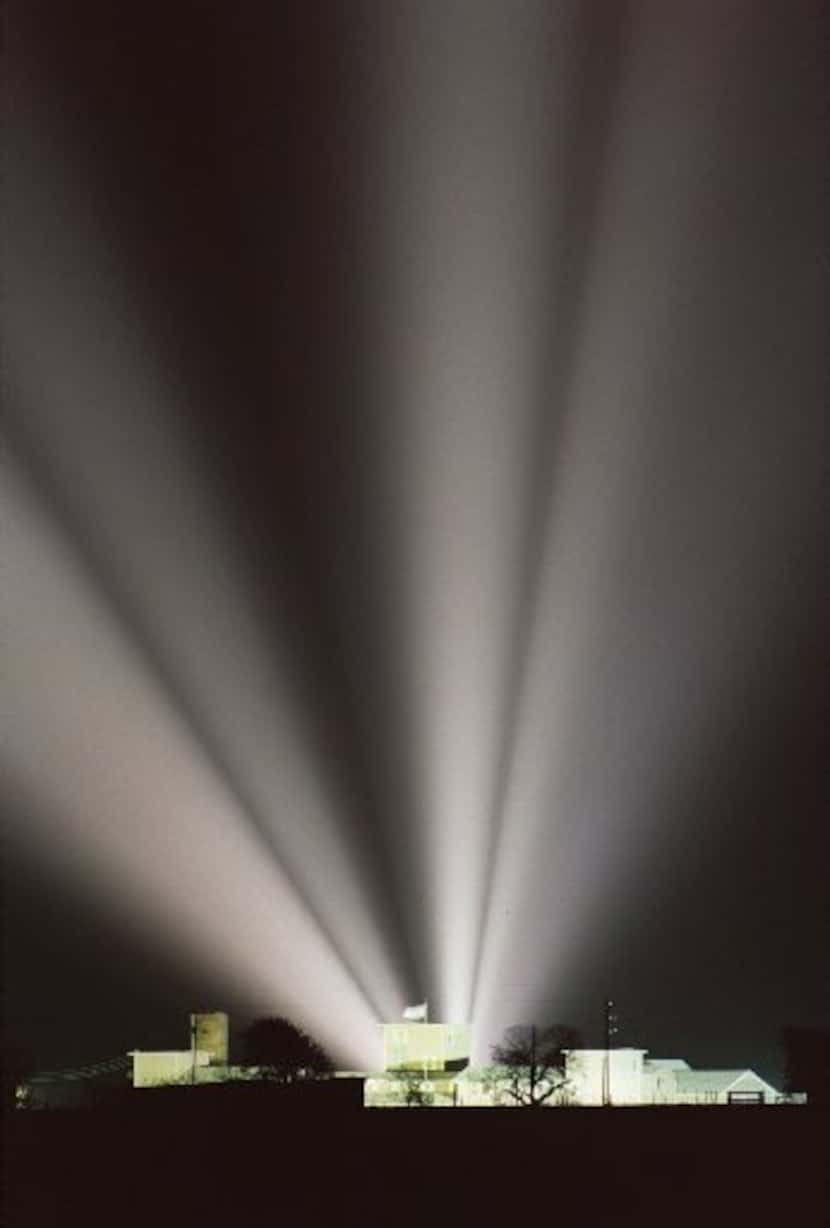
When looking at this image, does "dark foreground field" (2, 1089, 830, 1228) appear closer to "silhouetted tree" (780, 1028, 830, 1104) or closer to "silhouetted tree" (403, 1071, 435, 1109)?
"silhouetted tree" (780, 1028, 830, 1104)

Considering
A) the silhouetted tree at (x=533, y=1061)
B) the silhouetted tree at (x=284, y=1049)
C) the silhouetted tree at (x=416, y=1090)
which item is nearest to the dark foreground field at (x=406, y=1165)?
the silhouetted tree at (x=533, y=1061)

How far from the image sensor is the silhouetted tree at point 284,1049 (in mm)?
36594

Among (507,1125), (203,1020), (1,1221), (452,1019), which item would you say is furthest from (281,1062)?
(1,1221)

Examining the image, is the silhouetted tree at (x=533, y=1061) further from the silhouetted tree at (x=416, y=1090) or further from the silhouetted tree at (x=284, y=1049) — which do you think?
the silhouetted tree at (x=284, y=1049)

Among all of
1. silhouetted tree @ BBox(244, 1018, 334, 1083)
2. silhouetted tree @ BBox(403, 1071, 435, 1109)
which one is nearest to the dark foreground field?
silhouetted tree @ BBox(403, 1071, 435, 1109)

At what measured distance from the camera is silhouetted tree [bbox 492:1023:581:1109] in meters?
32.8

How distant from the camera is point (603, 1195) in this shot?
1027cm

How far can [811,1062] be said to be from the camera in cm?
1911

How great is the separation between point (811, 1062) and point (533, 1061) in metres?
15.3

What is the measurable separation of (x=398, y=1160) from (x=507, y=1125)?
1198mm

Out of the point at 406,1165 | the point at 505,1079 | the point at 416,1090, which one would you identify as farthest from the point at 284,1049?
the point at 406,1165

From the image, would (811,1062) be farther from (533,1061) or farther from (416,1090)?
(533,1061)

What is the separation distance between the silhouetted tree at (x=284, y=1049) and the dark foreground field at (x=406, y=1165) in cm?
2481

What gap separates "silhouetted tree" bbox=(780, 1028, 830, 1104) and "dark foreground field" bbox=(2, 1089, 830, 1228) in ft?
12.7
